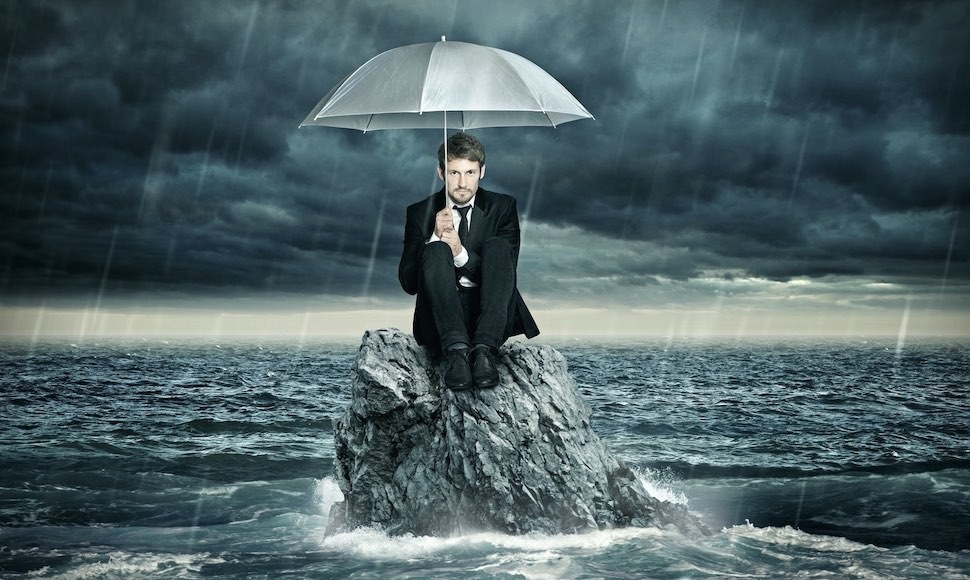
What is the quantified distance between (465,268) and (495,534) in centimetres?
282

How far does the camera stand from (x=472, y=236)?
830cm

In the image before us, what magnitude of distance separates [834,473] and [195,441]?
15901 mm

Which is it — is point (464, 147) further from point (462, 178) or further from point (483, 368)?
point (483, 368)

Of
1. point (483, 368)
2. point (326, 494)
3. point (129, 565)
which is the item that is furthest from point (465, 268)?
point (326, 494)

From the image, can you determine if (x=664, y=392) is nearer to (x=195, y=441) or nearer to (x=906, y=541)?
(x=195, y=441)

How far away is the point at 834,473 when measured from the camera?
15.9m

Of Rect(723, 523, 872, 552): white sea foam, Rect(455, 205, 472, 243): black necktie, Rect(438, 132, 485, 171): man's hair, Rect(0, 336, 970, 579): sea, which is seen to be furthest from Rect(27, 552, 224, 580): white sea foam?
Rect(723, 523, 872, 552): white sea foam

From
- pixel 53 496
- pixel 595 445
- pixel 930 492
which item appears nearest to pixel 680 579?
pixel 595 445

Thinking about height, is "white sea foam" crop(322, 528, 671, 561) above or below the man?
below

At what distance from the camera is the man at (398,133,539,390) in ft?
25.8

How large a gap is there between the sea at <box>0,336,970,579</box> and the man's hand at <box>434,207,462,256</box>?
122 inches

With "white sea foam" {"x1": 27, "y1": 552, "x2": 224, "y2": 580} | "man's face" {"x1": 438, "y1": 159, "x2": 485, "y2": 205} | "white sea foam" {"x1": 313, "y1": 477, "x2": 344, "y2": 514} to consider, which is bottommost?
"white sea foam" {"x1": 313, "y1": 477, "x2": 344, "y2": 514}

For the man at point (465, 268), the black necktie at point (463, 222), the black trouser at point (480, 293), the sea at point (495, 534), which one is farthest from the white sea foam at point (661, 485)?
the black necktie at point (463, 222)

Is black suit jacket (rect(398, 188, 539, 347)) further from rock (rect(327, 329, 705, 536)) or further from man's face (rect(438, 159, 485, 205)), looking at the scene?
rock (rect(327, 329, 705, 536))
